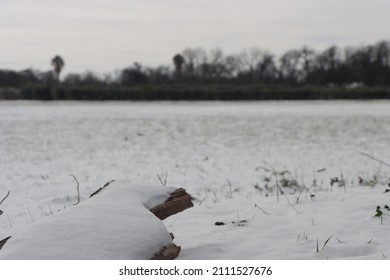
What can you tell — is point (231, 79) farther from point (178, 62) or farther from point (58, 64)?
point (58, 64)

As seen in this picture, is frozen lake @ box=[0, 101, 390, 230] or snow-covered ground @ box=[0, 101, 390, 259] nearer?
snow-covered ground @ box=[0, 101, 390, 259]

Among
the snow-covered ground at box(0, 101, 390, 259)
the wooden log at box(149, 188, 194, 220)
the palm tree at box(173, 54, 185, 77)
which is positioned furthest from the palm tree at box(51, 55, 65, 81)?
the wooden log at box(149, 188, 194, 220)

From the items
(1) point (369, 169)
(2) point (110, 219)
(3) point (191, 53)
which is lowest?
(1) point (369, 169)

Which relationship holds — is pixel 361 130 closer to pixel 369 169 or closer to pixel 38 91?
pixel 369 169

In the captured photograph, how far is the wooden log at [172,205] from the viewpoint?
3635mm

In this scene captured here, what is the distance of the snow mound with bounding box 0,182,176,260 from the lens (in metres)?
2.84

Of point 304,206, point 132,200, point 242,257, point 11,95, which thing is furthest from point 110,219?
point 11,95

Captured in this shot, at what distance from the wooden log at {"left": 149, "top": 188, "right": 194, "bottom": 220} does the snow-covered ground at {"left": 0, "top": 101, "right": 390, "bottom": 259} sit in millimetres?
325

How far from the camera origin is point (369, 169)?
33.0 feet

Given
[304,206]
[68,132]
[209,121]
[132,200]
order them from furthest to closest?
[209,121] → [68,132] → [304,206] → [132,200]

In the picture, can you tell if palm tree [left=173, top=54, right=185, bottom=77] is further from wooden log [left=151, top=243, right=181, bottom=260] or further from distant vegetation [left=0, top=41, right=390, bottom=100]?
wooden log [left=151, top=243, right=181, bottom=260]

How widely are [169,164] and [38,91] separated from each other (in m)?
35.0

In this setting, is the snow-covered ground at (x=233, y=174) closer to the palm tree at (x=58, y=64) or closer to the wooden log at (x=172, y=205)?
the wooden log at (x=172, y=205)

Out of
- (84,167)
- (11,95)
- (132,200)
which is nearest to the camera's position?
(132,200)
